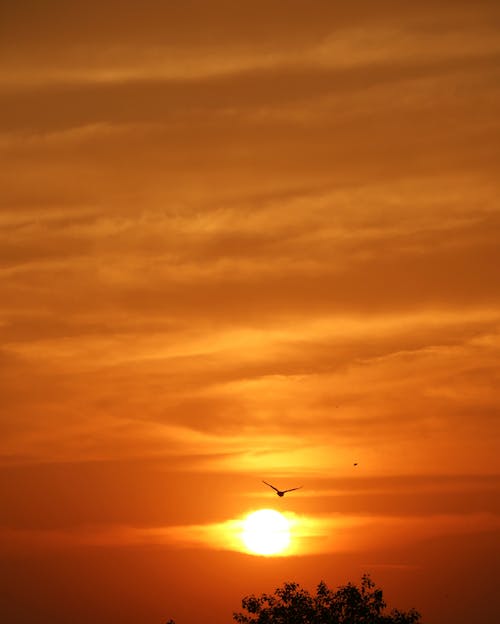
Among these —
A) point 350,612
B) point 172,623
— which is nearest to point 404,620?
point 350,612

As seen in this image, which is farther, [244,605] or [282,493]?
[282,493]

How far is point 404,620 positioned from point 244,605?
32.3 feet

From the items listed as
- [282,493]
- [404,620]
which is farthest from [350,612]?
[282,493]

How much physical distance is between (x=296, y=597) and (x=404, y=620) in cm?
675

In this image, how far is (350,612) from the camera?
491 ft

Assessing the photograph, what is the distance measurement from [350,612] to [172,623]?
1118cm

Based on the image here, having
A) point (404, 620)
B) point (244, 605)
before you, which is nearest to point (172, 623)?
point (244, 605)

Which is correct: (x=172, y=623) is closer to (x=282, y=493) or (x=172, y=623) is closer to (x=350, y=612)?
(x=350, y=612)

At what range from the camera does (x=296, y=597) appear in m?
150

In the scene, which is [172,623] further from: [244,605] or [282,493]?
[282,493]

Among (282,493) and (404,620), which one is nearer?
(404,620)

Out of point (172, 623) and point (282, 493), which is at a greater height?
point (282, 493)

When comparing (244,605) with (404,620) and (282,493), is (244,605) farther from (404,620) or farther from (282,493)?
(282,493)

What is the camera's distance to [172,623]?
15212cm
